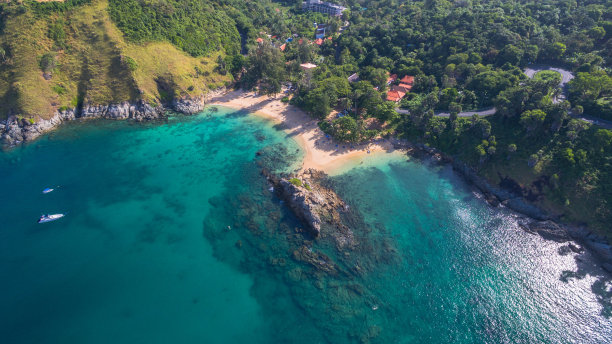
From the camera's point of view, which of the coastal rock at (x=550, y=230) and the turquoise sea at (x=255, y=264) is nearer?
the turquoise sea at (x=255, y=264)

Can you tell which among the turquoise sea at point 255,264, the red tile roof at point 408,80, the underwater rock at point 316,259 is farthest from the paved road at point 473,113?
the underwater rock at point 316,259

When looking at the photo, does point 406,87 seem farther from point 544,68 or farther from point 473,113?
point 544,68

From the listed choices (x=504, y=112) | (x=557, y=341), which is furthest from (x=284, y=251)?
(x=504, y=112)

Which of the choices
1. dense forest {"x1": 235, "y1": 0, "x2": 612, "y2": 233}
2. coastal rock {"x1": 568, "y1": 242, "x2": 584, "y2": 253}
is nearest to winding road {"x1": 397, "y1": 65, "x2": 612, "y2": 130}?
dense forest {"x1": 235, "y1": 0, "x2": 612, "y2": 233}

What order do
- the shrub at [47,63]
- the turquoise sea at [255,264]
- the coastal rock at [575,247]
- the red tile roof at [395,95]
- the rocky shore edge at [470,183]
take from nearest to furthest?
the turquoise sea at [255,264] → the coastal rock at [575,247] → the rocky shore edge at [470,183] → the shrub at [47,63] → the red tile roof at [395,95]

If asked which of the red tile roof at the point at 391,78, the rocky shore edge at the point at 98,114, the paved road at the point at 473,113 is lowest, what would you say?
the rocky shore edge at the point at 98,114

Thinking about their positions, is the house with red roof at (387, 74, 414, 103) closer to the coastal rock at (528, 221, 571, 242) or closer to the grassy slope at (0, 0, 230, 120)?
the coastal rock at (528, 221, 571, 242)

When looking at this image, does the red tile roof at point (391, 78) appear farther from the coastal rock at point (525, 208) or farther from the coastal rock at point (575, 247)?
the coastal rock at point (575, 247)

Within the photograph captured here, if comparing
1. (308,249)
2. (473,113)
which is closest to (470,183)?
(473,113)
